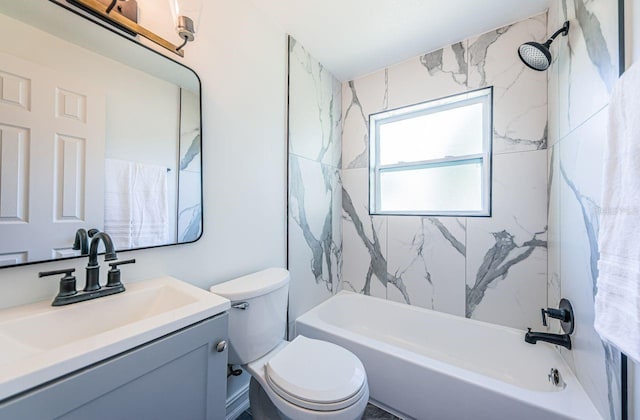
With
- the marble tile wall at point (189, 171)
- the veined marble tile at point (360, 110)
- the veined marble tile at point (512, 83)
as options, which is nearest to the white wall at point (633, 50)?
the veined marble tile at point (512, 83)

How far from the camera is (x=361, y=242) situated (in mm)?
2244

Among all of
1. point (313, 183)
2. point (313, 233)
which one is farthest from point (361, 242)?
point (313, 183)

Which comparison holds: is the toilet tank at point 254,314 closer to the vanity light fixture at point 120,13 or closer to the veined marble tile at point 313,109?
the veined marble tile at point 313,109

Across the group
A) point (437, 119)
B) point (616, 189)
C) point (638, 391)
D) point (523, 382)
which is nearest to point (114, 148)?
point (616, 189)

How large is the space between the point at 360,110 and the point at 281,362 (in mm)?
2064

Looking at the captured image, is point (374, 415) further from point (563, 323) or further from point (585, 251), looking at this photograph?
point (585, 251)

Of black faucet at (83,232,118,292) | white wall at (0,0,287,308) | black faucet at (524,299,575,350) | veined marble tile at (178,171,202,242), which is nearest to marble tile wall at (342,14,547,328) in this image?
black faucet at (524,299,575,350)

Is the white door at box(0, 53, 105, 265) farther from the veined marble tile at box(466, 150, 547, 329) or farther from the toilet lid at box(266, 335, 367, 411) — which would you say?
the veined marble tile at box(466, 150, 547, 329)

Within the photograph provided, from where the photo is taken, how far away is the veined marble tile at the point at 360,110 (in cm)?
215

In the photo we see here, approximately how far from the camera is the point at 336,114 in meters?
2.29

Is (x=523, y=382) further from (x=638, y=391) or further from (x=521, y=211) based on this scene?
(x=521, y=211)

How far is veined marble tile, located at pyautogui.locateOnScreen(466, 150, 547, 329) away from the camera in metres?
1.56

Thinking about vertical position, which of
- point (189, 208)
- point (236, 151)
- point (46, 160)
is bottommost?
point (189, 208)

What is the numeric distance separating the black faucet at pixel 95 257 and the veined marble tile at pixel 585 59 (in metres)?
1.85
